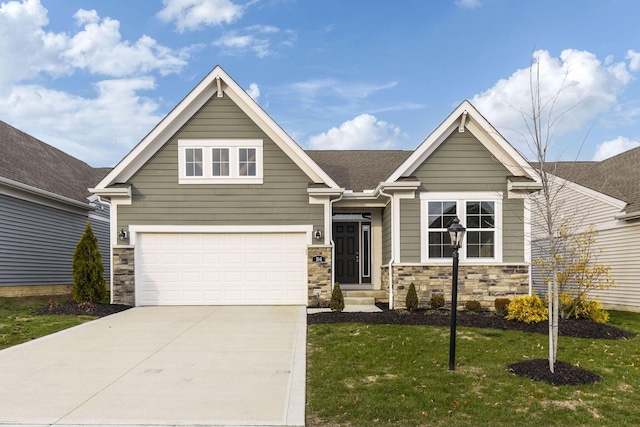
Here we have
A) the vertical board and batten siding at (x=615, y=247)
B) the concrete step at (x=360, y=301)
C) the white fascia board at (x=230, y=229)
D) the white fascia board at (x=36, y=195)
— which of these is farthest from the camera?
the white fascia board at (x=36, y=195)

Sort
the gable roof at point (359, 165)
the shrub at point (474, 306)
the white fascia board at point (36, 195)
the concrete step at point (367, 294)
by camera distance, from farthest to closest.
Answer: the gable roof at point (359, 165) < the white fascia board at point (36, 195) < the concrete step at point (367, 294) < the shrub at point (474, 306)

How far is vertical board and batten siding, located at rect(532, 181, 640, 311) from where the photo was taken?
→ 13.1 metres

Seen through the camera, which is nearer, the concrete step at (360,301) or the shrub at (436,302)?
the shrub at (436,302)

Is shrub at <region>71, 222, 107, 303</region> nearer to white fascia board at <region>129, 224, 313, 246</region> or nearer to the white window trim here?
white fascia board at <region>129, 224, 313, 246</region>

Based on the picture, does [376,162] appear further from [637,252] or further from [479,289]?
[637,252]

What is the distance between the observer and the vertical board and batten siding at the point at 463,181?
1219cm

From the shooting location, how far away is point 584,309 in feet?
34.3

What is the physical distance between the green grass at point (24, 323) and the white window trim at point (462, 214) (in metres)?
8.51

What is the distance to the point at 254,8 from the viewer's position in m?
14.0

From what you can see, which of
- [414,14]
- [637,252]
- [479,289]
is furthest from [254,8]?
[637,252]

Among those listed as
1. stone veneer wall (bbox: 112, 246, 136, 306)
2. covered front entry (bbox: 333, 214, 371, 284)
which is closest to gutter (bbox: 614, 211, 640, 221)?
covered front entry (bbox: 333, 214, 371, 284)

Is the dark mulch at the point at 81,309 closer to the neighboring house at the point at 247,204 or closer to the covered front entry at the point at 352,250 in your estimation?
the neighboring house at the point at 247,204

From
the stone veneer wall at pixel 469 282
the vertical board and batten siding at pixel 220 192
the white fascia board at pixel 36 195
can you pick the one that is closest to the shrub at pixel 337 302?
the stone veneer wall at pixel 469 282

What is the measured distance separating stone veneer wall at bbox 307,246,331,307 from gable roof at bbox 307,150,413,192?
8.01 feet
